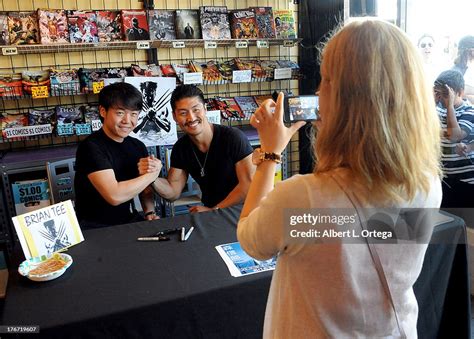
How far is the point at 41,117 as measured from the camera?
2.94 metres

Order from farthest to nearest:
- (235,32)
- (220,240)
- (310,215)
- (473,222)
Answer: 1. (235,32)
2. (473,222)
3. (220,240)
4. (310,215)

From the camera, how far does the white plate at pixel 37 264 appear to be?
1.29m

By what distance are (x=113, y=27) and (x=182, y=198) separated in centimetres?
138

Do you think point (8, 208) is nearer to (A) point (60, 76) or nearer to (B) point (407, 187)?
(A) point (60, 76)

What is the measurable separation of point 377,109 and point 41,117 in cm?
278

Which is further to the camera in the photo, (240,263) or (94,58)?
(94,58)

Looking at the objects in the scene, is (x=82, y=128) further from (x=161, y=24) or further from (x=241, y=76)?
(x=241, y=76)

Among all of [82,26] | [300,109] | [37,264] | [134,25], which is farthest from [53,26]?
[300,109]

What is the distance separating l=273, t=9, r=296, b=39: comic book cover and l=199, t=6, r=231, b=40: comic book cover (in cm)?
44

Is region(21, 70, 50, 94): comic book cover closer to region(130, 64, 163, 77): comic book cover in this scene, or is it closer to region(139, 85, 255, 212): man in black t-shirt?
region(130, 64, 163, 77): comic book cover

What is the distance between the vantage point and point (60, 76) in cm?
290

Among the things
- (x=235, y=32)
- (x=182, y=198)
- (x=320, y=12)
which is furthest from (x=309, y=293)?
(x=320, y=12)

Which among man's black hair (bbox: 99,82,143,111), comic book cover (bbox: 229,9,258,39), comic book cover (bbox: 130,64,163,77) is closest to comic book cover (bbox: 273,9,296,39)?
comic book cover (bbox: 229,9,258,39)

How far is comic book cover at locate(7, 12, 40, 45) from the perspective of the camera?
2809mm
